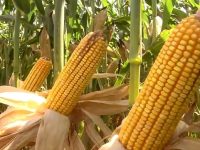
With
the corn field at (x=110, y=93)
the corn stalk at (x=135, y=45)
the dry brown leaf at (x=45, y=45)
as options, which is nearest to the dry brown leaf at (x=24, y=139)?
the corn field at (x=110, y=93)

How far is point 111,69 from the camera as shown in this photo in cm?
338

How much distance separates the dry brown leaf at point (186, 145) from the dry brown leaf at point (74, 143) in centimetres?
77

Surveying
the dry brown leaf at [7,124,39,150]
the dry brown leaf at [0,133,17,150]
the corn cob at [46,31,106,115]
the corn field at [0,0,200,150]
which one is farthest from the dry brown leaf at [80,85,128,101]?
the dry brown leaf at [0,133,17,150]

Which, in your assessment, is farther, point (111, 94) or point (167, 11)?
point (167, 11)

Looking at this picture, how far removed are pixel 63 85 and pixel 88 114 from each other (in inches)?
9.7

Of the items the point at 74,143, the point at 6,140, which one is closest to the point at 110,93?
the point at 74,143

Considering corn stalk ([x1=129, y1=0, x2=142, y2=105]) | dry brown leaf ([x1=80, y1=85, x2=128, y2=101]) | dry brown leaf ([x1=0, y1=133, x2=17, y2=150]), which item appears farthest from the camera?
dry brown leaf ([x1=80, y1=85, x2=128, y2=101])

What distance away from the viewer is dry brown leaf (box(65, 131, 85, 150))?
237cm

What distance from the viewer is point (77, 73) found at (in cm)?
238

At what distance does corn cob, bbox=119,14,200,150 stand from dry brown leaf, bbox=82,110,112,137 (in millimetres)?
735

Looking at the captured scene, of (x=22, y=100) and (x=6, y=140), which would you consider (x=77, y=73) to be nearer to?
(x=22, y=100)

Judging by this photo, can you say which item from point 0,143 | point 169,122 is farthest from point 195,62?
point 0,143

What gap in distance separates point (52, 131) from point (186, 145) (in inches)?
33.2

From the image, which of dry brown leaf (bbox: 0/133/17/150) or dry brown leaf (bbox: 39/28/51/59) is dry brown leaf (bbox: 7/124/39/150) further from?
dry brown leaf (bbox: 39/28/51/59)
